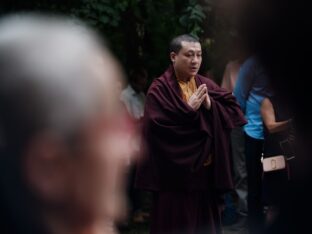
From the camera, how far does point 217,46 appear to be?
6.93 meters

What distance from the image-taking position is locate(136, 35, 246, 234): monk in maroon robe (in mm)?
5258

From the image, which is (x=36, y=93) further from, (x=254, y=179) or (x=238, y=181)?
(x=238, y=181)

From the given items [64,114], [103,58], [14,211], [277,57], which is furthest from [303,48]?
[14,211]

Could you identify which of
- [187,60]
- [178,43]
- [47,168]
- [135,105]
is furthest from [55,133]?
[135,105]

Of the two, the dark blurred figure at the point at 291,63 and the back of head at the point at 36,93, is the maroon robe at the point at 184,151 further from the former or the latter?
the back of head at the point at 36,93

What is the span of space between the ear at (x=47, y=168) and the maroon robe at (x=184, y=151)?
4.01 m

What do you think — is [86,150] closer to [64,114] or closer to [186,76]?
[64,114]

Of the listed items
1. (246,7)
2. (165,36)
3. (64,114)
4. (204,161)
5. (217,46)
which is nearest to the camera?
(64,114)

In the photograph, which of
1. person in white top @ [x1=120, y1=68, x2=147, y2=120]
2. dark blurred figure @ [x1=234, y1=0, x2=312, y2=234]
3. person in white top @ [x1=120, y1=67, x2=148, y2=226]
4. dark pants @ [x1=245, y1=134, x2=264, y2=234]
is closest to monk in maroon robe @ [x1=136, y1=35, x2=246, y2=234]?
dark pants @ [x1=245, y1=134, x2=264, y2=234]

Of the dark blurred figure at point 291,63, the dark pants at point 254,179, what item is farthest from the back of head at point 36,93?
the dark pants at point 254,179

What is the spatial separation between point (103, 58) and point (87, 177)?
0.22 meters

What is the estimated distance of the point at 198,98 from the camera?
5.22 m

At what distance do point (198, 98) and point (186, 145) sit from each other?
36 centimetres

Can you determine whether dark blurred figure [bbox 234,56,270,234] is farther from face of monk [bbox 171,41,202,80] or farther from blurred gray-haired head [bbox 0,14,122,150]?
blurred gray-haired head [bbox 0,14,122,150]
